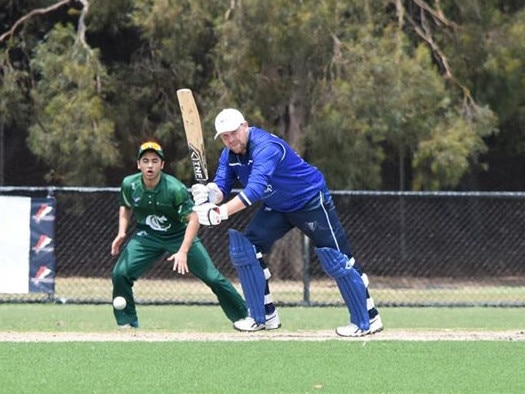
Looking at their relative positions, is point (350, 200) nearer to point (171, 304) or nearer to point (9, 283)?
point (171, 304)

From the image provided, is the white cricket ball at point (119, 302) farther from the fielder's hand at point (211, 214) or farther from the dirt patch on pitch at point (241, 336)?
the fielder's hand at point (211, 214)

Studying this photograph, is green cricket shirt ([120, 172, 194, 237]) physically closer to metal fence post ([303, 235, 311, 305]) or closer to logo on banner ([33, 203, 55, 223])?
logo on banner ([33, 203, 55, 223])

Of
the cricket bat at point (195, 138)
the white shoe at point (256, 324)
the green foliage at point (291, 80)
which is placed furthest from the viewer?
the green foliage at point (291, 80)

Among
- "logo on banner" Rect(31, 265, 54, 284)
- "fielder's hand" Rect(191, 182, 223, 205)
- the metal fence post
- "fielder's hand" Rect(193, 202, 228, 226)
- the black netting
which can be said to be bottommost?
the black netting

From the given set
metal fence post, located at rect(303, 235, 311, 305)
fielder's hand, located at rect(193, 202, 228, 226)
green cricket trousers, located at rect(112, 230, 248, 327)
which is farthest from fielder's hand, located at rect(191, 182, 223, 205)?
metal fence post, located at rect(303, 235, 311, 305)

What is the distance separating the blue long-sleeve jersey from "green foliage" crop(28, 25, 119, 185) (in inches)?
407

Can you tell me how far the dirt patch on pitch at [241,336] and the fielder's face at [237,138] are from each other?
1605 millimetres

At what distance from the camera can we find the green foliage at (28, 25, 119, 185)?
68.0ft

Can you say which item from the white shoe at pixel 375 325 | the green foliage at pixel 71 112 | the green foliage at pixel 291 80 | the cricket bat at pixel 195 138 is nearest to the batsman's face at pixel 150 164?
the cricket bat at pixel 195 138

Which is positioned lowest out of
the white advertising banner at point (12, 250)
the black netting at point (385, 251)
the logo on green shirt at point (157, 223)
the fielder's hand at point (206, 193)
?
the black netting at point (385, 251)

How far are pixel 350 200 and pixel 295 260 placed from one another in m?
2.44

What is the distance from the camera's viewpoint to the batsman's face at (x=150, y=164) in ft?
38.0

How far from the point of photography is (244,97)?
2075cm

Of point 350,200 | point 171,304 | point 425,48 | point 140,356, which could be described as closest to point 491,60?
point 425,48
